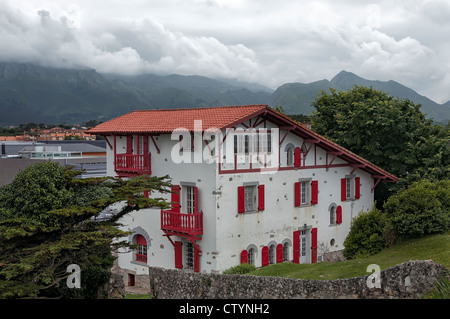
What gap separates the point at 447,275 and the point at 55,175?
1386 cm

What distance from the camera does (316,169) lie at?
101ft

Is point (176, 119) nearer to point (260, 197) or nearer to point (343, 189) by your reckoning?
point (260, 197)

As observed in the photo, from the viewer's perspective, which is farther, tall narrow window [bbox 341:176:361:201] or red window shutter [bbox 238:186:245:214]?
tall narrow window [bbox 341:176:361:201]

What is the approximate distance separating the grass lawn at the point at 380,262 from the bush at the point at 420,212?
44cm

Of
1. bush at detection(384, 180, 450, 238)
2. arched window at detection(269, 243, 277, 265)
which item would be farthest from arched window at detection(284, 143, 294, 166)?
bush at detection(384, 180, 450, 238)

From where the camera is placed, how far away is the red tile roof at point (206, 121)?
26.1 meters

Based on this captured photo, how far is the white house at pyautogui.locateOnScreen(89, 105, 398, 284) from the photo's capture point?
2594cm

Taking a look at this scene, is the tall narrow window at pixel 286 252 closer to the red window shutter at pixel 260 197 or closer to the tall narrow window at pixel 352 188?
the red window shutter at pixel 260 197

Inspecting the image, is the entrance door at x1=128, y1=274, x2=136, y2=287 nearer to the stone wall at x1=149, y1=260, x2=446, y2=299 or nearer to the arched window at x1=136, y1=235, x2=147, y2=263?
the arched window at x1=136, y1=235, x2=147, y2=263

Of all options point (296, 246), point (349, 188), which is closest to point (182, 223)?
point (296, 246)

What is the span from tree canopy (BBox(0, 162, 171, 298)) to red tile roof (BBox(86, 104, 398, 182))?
6.36 meters

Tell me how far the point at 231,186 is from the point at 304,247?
7401 mm
